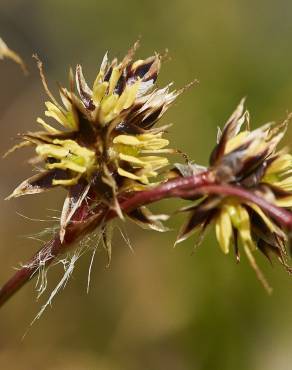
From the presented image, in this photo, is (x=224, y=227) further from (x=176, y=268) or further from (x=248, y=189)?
(x=176, y=268)

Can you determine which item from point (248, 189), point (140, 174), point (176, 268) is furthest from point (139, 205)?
point (176, 268)

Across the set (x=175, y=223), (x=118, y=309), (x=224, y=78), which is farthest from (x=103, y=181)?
(x=224, y=78)

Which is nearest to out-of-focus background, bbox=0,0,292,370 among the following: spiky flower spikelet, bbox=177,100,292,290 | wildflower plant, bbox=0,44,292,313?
wildflower plant, bbox=0,44,292,313

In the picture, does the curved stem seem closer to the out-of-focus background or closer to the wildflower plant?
the wildflower plant

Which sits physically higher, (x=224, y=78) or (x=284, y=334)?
(x=224, y=78)

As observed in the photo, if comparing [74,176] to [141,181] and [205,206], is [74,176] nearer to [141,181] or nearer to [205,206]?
[141,181]

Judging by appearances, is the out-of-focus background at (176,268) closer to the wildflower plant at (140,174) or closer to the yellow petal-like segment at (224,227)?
the wildflower plant at (140,174)

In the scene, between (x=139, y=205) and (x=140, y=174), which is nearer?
(x=139, y=205)
